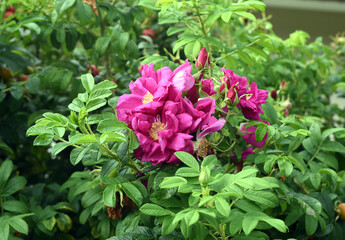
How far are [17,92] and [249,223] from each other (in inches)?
32.0

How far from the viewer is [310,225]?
2.75ft

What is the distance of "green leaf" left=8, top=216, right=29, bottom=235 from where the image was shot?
35.1 inches

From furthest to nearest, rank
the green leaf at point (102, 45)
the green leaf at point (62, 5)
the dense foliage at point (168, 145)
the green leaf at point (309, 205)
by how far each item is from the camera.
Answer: the green leaf at point (102, 45)
the green leaf at point (62, 5)
the green leaf at point (309, 205)
the dense foliage at point (168, 145)

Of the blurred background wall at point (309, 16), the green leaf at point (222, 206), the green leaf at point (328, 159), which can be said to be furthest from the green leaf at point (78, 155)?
the blurred background wall at point (309, 16)

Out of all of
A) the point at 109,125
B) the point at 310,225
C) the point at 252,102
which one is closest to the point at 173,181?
the point at 109,125

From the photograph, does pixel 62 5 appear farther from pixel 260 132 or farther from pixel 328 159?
pixel 328 159

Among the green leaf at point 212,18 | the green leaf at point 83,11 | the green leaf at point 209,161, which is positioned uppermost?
the green leaf at point 212,18

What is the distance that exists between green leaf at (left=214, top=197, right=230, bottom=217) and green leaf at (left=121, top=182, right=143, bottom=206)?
146 mm

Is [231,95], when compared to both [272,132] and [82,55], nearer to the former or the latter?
[272,132]

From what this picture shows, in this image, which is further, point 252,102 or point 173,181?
point 252,102

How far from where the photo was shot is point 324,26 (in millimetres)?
5305

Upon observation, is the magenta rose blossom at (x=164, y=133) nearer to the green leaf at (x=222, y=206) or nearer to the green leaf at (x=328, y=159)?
the green leaf at (x=222, y=206)

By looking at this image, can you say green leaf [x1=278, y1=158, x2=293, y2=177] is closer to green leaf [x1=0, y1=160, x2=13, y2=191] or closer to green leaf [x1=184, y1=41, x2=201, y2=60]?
green leaf [x1=184, y1=41, x2=201, y2=60]

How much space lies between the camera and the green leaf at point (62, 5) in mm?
993
